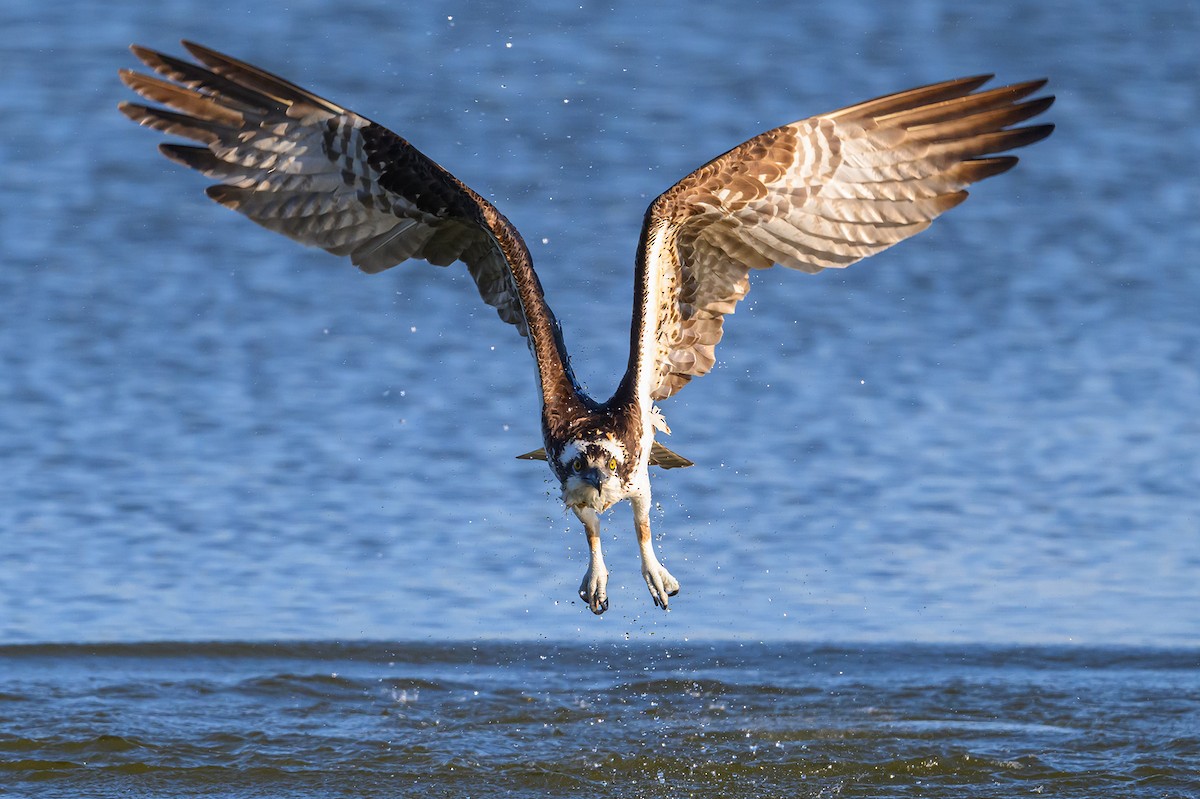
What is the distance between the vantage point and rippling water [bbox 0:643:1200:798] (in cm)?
798

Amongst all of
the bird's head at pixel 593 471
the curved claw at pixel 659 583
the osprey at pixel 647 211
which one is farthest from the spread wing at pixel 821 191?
the curved claw at pixel 659 583

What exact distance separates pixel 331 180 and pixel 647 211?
67.1 inches

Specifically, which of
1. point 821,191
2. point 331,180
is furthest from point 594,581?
point 331,180

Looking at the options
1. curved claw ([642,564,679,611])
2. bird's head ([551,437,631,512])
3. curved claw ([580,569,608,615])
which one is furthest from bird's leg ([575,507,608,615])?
curved claw ([642,564,679,611])

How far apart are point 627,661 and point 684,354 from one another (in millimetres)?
2122

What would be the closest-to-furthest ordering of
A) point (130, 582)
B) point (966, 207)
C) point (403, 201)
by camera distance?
point (403, 201) < point (130, 582) < point (966, 207)

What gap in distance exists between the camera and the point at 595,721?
888 centimetres

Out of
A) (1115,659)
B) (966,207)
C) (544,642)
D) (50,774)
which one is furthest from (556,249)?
(50,774)

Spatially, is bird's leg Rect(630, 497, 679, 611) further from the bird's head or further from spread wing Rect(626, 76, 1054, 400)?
spread wing Rect(626, 76, 1054, 400)

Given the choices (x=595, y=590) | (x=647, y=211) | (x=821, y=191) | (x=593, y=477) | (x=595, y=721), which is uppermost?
(x=821, y=191)

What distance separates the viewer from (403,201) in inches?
333

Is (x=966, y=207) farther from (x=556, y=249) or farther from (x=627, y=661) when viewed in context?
(x=627, y=661)

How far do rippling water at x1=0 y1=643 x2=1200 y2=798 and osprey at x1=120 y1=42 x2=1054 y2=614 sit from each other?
3.38 feet

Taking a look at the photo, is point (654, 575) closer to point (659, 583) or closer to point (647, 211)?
point (659, 583)
